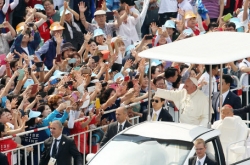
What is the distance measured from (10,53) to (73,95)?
2.80 meters

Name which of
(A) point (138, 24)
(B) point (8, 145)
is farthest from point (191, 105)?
(A) point (138, 24)

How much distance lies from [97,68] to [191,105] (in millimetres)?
3738

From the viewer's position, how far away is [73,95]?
15.3 m

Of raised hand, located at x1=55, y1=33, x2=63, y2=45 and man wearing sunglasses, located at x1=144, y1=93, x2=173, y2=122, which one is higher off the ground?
raised hand, located at x1=55, y1=33, x2=63, y2=45

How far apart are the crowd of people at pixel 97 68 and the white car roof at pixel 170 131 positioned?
1.11m

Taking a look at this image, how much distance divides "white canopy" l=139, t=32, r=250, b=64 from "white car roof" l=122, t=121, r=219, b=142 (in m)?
1.03

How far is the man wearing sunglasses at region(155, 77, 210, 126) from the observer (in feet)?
47.6

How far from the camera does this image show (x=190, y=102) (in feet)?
48.3

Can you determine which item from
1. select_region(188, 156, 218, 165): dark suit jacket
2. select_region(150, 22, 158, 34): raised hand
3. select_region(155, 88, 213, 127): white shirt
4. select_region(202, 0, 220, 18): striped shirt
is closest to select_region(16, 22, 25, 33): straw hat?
select_region(150, 22, 158, 34): raised hand

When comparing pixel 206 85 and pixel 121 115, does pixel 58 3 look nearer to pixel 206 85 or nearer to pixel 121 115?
pixel 206 85

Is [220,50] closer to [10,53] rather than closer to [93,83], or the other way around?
[93,83]

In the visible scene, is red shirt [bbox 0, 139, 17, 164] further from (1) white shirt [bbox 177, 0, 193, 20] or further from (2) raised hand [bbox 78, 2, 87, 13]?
(1) white shirt [bbox 177, 0, 193, 20]

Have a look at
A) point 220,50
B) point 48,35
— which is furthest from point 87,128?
point 48,35

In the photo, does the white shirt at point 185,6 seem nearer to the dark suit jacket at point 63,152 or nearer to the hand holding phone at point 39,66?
the hand holding phone at point 39,66
